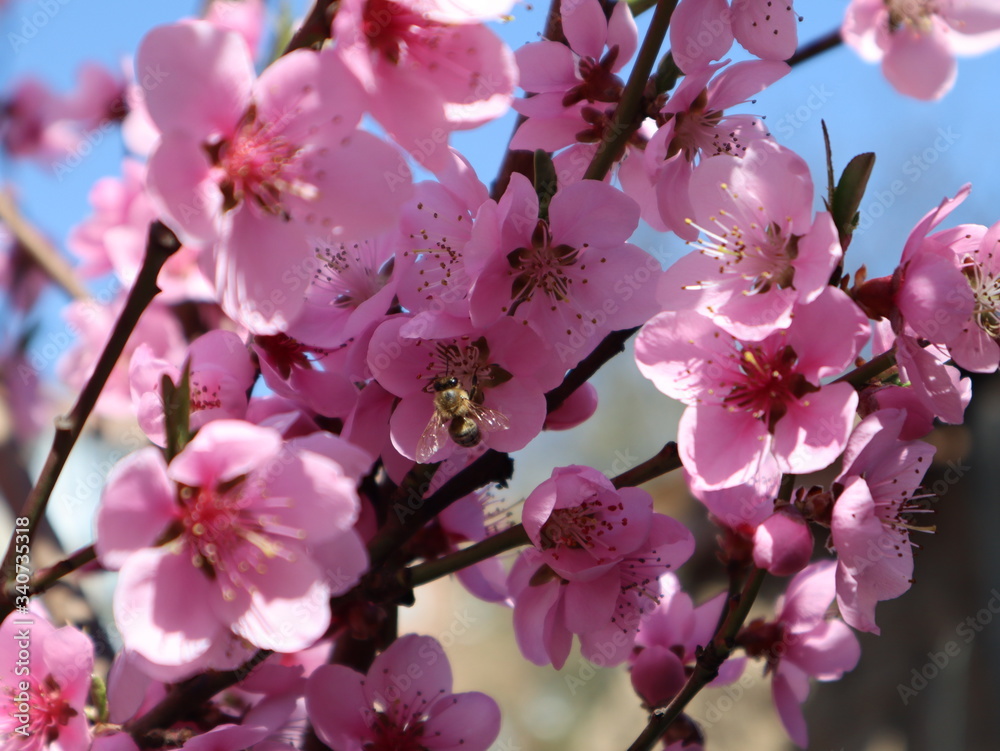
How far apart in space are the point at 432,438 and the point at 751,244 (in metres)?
0.42

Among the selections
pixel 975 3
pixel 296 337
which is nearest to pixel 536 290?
pixel 296 337

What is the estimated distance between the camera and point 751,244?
95 centimetres

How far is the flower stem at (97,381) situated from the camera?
65 centimetres

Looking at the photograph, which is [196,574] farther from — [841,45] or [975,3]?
[975,3]

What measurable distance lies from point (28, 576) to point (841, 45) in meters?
1.12

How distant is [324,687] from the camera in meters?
0.95

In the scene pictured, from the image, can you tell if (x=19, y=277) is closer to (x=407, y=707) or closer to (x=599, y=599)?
(x=407, y=707)

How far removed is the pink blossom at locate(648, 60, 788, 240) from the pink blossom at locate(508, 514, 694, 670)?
1.17 feet

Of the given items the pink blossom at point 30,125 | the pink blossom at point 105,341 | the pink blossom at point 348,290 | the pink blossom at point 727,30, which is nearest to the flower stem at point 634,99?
the pink blossom at point 727,30

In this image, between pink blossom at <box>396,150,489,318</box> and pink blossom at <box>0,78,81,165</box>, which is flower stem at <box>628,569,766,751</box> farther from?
pink blossom at <box>0,78,81,165</box>

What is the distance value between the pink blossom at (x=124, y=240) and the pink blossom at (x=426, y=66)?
0.99 m

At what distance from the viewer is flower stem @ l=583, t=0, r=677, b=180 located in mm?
882

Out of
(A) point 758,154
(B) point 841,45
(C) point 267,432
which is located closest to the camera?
(C) point 267,432

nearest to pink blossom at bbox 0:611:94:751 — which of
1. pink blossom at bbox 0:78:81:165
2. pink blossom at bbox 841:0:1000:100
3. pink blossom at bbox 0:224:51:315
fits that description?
pink blossom at bbox 841:0:1000:100
